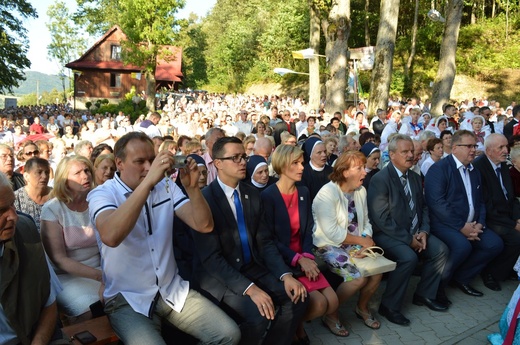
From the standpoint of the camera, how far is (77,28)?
62562 mm

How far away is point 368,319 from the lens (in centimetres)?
453

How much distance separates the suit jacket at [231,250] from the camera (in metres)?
3.48

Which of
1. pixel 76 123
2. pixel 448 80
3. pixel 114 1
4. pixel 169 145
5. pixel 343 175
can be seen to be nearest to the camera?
pixel 343 175

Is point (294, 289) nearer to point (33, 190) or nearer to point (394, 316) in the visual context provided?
point (394, 316)

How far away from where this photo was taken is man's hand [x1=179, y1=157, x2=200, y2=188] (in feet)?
9.41

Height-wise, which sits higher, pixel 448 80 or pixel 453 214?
pixel 448 80

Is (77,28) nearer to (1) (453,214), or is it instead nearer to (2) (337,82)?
(2) (337,82)

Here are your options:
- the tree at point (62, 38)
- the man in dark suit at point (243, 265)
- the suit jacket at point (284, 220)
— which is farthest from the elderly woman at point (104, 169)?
the tree at point (62, 38)

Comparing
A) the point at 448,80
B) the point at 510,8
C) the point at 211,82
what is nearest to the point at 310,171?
the point at 448,80

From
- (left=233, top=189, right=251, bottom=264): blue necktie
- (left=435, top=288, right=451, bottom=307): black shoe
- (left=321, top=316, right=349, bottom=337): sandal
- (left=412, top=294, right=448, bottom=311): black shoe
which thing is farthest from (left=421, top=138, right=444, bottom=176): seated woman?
(left=233, top=189, right=251, bottom=264): blue necktie

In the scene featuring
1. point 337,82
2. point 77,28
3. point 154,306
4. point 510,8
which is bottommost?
point 154,306

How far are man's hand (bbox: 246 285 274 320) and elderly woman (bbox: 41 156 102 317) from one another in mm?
1264

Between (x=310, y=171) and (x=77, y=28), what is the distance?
217 ft

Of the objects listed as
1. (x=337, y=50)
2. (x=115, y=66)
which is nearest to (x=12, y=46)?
(x=115, y=66)
